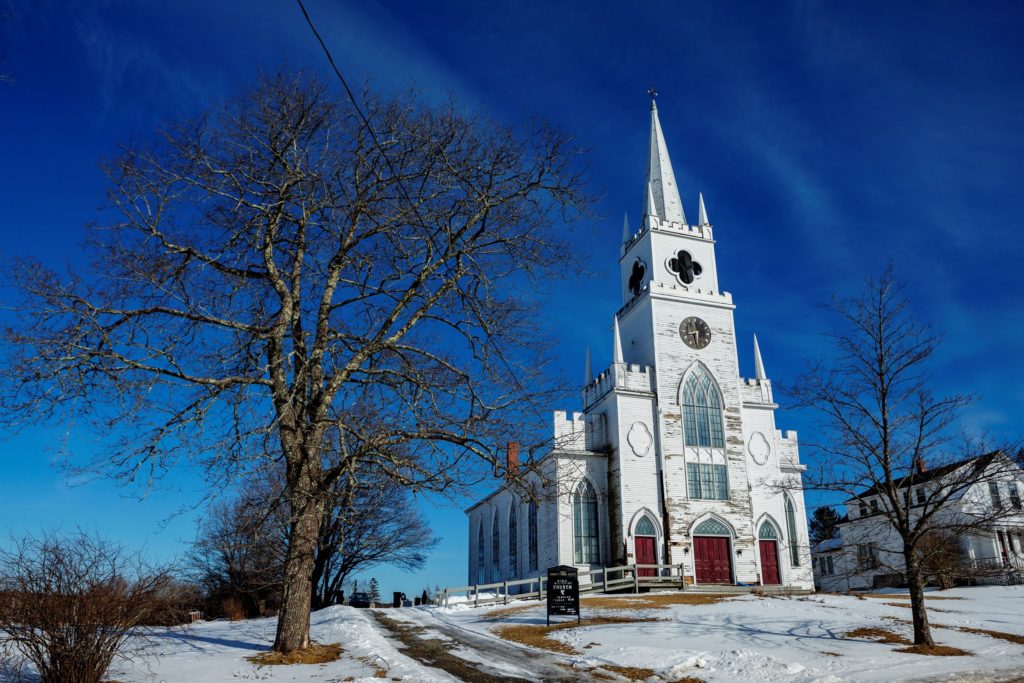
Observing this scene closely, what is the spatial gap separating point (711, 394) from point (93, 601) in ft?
102

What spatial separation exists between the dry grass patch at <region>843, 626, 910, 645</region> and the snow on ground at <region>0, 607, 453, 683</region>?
9.61 m

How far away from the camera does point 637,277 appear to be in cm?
3941

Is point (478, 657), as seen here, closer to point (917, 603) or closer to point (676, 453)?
point (917, 603)

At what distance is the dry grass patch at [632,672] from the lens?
37.7 ft

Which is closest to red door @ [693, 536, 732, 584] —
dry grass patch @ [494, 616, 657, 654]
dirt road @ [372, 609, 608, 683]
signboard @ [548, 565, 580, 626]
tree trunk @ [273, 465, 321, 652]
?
dry grass patch @ [494, 616, 657, 654]

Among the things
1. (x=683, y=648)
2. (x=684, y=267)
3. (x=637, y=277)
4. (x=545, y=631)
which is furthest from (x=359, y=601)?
(x=683, y=648)

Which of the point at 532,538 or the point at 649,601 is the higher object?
the point at 532,538

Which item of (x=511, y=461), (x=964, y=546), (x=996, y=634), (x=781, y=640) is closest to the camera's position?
(x=511, y=461)

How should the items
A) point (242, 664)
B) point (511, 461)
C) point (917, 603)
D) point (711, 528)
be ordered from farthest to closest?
1. point (711, 528)
2. point (917, 603)
3. point (511, 461)
4. point (242, 664)

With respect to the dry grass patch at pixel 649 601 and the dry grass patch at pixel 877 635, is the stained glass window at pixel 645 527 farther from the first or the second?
the dry grass patch at pixel 877 635

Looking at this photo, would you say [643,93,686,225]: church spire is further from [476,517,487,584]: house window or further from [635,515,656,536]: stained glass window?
[476,517,487,584]: house window

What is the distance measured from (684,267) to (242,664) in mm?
31851

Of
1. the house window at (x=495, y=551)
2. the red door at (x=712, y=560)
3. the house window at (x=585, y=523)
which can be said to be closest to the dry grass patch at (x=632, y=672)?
the house window at (x=585, y=523)

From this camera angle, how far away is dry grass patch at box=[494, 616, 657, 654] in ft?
50.1
